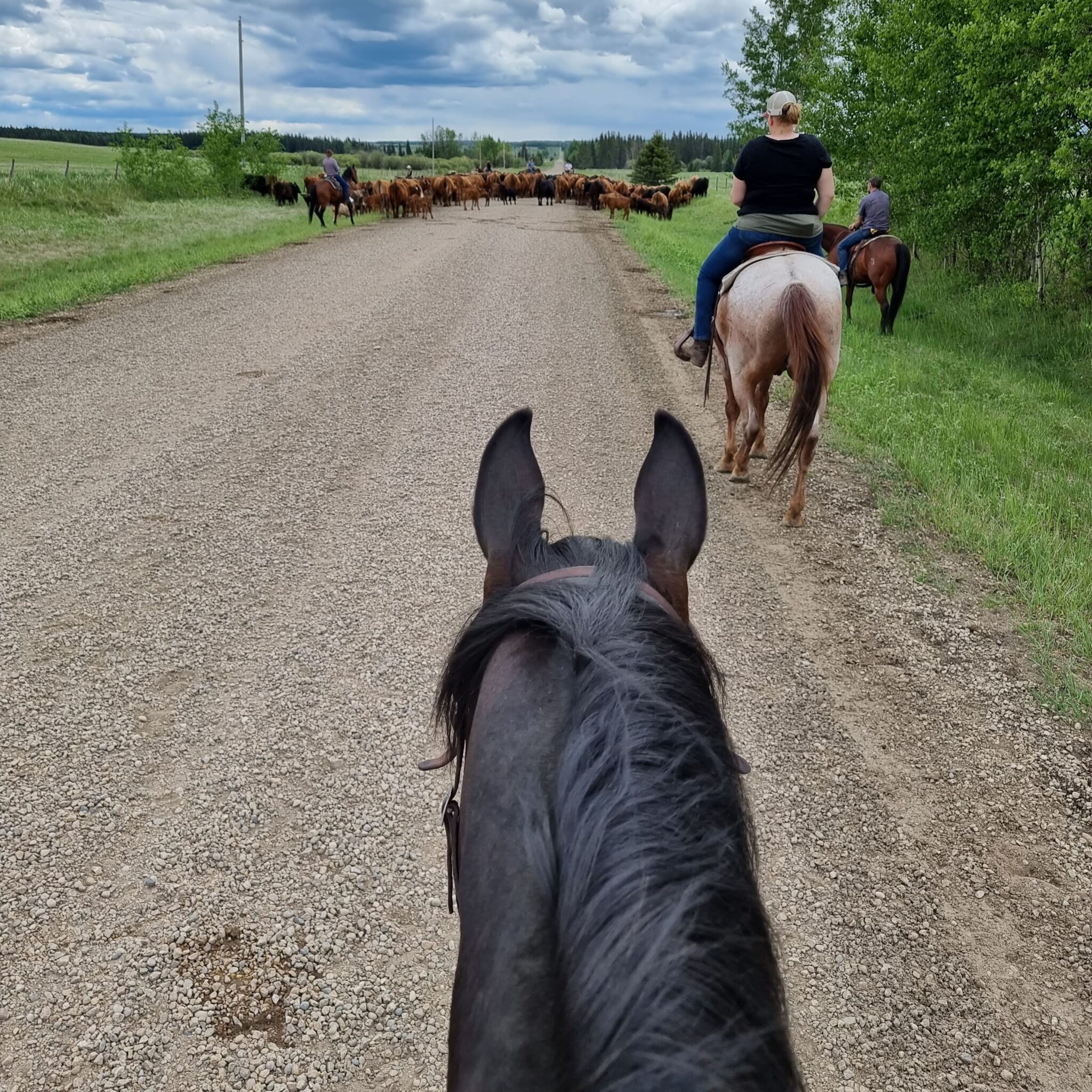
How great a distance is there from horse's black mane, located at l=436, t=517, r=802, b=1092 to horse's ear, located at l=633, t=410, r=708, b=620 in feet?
0.79

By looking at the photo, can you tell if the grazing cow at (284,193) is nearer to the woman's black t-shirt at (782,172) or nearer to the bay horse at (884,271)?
the bay horse at (884,271)

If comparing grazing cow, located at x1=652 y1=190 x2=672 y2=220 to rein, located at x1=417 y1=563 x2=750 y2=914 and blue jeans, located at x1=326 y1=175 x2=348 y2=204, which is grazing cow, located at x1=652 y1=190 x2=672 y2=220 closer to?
blue jeans, located at x1=326 y1=175 x2=348 y2=204

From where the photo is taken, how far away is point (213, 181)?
3475 cm

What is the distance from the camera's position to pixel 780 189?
566cm

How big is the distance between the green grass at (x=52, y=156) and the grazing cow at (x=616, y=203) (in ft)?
88.2

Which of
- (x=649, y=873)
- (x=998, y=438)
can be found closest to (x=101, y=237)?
(x=998, y=438)

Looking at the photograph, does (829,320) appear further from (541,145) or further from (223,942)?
(541,145)

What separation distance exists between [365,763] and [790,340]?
11.6 feet

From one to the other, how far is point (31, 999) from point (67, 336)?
870 cm

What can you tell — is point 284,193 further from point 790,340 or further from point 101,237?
point 790,340

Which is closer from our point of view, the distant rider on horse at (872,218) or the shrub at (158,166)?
the distant rider on horse at (872,218)

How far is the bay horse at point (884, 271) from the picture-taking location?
11078mm

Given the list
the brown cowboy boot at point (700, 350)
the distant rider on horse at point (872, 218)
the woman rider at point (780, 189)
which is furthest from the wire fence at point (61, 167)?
the woman rider at point (780, 189)

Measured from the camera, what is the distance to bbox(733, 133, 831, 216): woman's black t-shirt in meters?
5.56
